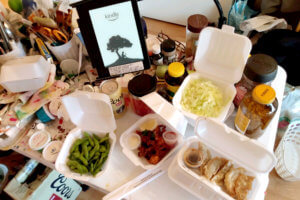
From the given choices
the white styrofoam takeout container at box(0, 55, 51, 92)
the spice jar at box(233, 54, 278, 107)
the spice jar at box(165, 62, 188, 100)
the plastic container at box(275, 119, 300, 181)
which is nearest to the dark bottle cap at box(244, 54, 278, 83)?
the spice jar at box(233, 54, 278, 107)

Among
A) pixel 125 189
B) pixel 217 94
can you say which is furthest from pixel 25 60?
pixel 217 94

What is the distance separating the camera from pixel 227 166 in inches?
26.1

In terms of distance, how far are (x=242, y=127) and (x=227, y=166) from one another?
14cm

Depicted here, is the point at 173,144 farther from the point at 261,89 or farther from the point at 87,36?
the point at 87,36

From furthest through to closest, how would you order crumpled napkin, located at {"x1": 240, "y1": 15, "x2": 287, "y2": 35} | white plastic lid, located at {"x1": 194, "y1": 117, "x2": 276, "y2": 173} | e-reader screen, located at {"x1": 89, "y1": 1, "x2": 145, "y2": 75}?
crumpled napkin, located at {"x1": 240, "y1": 15, "x2": 287, "y2": 35} < e-reader screen, located at {"x1": 89, "y1": 1, "x2": 145, "y2": 75} < white plastic lid, located at {"x1": 194, "y1": 117, "x2": 276, "y2": 173}

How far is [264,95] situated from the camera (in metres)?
0.59

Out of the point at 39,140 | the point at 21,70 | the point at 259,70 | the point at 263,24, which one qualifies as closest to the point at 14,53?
the point at 21,70

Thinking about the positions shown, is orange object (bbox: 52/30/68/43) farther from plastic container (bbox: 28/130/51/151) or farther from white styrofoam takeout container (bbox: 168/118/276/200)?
white styrofoam takeout container (bbox: 168/118/276/200)

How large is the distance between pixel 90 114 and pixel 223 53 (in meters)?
0.52

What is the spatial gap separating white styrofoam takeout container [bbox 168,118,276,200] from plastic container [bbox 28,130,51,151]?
1.49 feet

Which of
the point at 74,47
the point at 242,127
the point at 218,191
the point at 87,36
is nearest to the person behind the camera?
the point at 218,191

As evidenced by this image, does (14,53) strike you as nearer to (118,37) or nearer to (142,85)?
(118,37)

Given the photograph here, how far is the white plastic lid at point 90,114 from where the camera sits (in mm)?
730

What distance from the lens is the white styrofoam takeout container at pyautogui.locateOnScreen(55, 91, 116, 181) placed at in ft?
2.30
